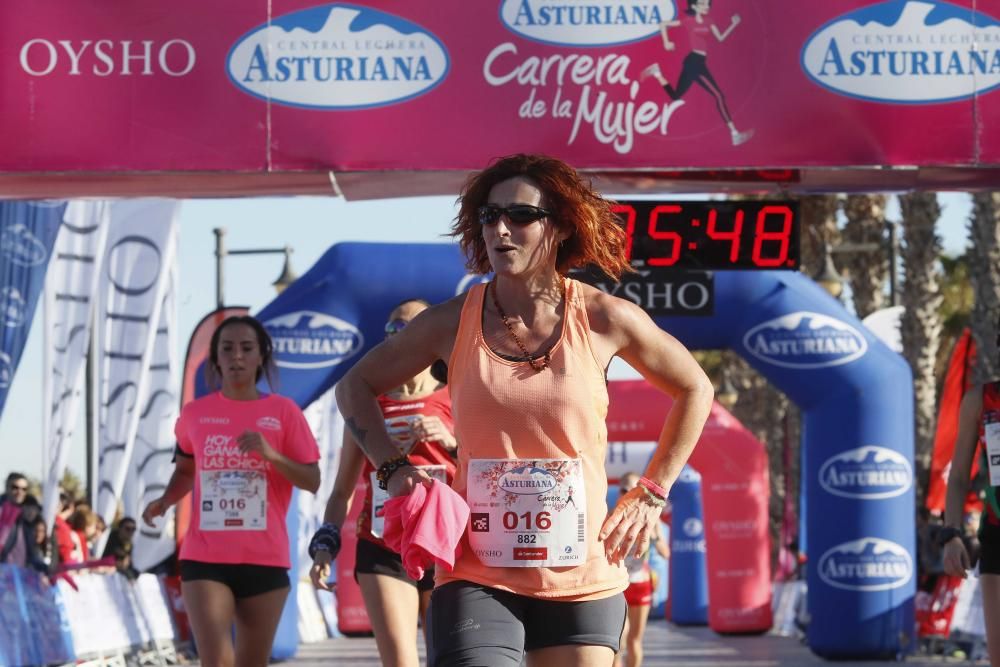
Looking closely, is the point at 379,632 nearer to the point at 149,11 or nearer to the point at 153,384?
the point at 149,11

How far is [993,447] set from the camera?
6844 millimetres

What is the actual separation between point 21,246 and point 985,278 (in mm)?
10909

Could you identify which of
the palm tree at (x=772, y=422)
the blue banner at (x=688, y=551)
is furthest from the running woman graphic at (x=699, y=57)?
the palm tree at (x=772, y=422)

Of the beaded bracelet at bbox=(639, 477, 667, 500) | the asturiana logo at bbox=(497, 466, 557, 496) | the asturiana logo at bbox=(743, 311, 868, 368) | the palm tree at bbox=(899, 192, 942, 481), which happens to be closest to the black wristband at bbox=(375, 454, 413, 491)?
the asturiana logo at bbox=(497, 466, 557, 496)

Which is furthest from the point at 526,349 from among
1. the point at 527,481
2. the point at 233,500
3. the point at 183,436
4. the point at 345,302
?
the point at 345,302

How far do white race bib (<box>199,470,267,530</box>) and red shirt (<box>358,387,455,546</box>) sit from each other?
0.48 meters

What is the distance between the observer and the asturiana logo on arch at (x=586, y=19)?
8.45 m

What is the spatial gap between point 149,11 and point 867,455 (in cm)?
797

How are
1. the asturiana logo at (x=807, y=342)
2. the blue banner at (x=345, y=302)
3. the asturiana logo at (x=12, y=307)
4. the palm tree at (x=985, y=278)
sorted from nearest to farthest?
the asturiana logo at (x=12, y=307) → the blue banner at (x=345, y=302) → the asturiana logo at (x=807, y=342) → the palm tree at (x=985, y=278)

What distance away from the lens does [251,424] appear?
7566mm

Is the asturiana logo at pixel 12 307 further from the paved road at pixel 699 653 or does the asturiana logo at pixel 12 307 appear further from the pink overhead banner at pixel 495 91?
the paved road at pixel 699 653

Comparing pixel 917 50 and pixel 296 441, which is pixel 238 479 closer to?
pixel 296 441

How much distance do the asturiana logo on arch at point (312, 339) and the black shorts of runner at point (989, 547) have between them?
8.30m

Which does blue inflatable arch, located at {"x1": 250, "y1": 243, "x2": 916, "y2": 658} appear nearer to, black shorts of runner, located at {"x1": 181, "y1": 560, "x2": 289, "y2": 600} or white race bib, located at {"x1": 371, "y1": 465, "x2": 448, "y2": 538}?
black shorts of runner, located at {"x1": 181, "y1": 560, "x2": 289, "y2": 600}
